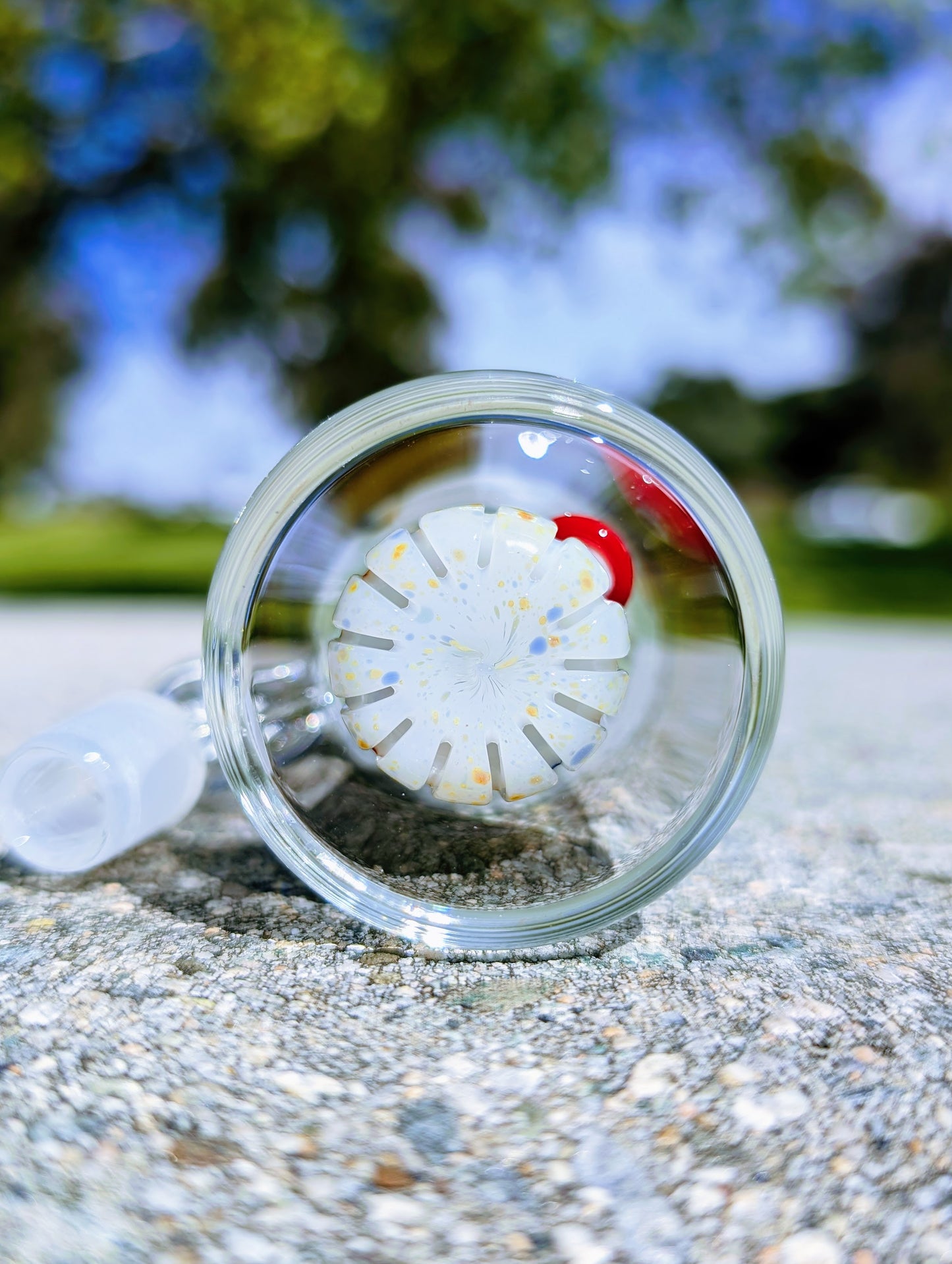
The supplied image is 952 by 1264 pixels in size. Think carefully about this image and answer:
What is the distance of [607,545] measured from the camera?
1.14 meters

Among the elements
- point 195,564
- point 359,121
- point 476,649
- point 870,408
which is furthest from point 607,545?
point 870,408

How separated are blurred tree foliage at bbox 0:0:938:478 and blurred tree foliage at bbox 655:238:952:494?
10.9ft

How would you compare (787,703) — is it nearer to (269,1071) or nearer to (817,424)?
(269,1071)

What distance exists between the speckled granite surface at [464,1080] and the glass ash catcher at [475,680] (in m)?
0.10

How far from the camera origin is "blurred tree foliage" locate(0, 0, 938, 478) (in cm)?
568

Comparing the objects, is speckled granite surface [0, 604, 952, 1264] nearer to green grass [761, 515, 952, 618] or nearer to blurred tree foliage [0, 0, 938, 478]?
blurred tree foliage [0, 0, 938, 478]

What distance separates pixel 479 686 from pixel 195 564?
883cm

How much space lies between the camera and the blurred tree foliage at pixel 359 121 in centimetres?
568

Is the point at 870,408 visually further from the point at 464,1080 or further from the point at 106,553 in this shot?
the point at 464,1080

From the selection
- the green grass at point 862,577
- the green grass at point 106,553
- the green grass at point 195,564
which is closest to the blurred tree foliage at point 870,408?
the green grass at point 195,564

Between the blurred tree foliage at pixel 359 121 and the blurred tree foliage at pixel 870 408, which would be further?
the blurred tree foliage at pixel 870 408

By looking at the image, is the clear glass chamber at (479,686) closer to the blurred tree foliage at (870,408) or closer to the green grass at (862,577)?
the green grass at (862,577)

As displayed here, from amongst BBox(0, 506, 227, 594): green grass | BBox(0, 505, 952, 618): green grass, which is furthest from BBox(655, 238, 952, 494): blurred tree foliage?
BBox(0, 506, 227, 594): green grass

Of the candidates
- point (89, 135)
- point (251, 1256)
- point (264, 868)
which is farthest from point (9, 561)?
point (251, 1256)
